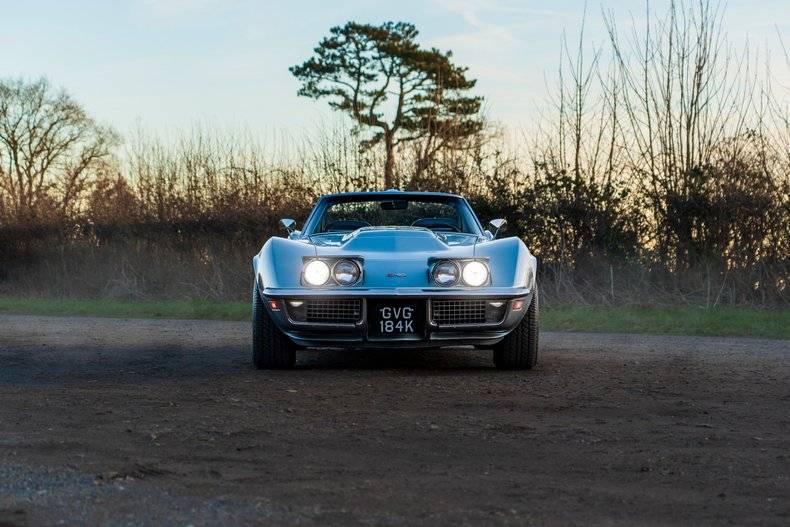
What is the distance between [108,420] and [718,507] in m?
3.24

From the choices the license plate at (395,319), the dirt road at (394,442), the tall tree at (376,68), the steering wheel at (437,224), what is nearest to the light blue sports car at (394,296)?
the license plate at (395,319)

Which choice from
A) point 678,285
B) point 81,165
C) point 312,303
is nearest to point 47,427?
point 312,303

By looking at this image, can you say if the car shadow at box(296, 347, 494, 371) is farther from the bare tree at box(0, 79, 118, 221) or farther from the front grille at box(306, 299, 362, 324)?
the bare tree at box(0, 79, 118, 221)

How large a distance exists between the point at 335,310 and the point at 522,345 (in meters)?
1.42

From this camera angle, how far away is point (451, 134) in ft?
71.2

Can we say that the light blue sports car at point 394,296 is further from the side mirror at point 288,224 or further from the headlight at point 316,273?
the side mirror at point 288,224

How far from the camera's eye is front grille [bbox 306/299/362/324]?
25.8 ft

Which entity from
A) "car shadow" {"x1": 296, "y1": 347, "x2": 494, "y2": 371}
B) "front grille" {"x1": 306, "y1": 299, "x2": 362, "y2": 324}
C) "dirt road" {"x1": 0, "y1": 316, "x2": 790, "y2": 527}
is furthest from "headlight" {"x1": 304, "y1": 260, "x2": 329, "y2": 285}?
"car shadow" {"x1": 296, "y1": 347, "x2": 494, "y2": 371}

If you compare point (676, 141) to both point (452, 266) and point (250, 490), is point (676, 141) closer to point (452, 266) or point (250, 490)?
point (452, 266)

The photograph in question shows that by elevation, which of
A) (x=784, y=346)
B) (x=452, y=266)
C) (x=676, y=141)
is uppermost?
(x=676, y=141)

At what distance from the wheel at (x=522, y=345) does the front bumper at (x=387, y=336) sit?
0.23m

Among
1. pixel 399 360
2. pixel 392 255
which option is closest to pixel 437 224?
pixel 399 360

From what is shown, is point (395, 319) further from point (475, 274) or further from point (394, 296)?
point (475, 274)

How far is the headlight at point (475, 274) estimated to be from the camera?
7980 millimetres
